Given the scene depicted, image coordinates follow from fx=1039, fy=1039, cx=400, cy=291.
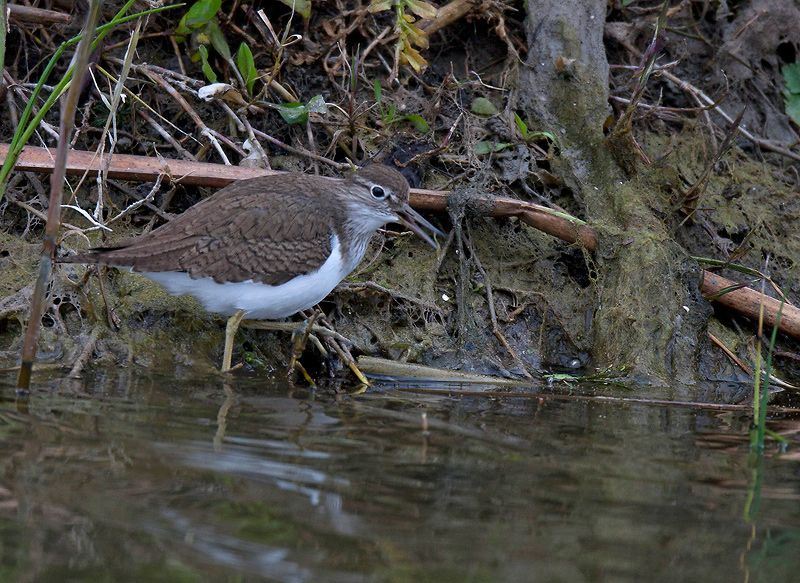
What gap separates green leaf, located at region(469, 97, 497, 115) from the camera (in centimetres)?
803

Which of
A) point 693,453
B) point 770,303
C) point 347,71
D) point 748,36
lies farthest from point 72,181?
point 748,36

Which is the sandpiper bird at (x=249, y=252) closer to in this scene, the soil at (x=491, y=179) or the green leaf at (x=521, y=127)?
the soil at (x=491, y=179)

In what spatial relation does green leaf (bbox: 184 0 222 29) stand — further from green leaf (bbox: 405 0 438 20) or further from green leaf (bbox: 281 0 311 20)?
green leaf (bbox: 405 0 438 20)

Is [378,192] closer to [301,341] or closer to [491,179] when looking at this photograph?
[301,341]

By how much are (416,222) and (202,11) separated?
2166 millimetres

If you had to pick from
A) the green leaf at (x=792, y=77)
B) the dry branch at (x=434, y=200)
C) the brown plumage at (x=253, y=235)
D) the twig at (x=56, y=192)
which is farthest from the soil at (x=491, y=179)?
the twig at (x=56, y=192)

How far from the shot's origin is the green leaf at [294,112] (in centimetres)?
741

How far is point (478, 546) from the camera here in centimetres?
352

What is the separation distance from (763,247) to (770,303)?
891 mm

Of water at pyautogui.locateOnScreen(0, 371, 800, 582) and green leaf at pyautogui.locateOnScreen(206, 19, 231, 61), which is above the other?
green leaf at pyautogui.locateOnScreen(206, 19, 231, 61)

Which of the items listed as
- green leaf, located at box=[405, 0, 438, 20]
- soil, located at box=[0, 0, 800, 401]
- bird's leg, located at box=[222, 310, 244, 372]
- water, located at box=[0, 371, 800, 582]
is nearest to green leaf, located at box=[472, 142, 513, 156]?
soil, located at box=[0, 0, 800, 401]

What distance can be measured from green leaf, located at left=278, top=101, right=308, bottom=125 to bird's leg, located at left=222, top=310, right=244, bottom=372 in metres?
1.78

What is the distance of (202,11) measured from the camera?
7312 millimetres

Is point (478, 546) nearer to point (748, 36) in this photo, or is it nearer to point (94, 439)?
point (94, 439)
